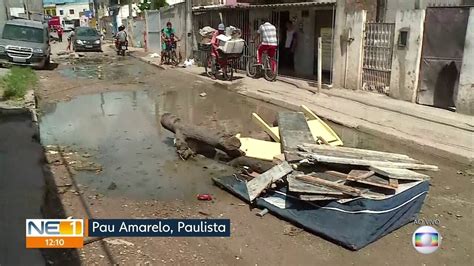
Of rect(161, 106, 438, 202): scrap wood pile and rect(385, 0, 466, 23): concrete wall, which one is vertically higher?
rect(385, 0, 466, 23): concrete wall

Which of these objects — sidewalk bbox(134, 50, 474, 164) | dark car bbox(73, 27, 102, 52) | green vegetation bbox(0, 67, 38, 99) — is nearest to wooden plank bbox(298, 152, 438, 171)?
sidewalk bbox(134, 50, 474, 164)

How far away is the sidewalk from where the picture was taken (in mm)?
7137

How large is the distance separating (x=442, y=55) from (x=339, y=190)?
22.2 feet

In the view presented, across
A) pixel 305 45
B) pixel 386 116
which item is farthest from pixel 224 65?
pixel 386 116

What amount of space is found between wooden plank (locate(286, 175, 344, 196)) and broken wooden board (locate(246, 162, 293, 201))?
0.35 m

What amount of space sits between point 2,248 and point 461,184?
5373mm

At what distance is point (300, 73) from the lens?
51.7 feet

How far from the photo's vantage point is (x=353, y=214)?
13.1 feet

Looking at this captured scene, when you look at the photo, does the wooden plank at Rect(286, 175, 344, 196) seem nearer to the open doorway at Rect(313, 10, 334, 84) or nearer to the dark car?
the open doorway at Rect(313, 10, 334, 84)

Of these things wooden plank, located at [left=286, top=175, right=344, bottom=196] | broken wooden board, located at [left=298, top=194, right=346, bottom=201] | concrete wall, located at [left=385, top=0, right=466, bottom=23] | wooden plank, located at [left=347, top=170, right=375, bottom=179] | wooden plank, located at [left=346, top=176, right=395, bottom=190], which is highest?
concrete wall, located at [left=385, top=0, right=466, bottom=23]

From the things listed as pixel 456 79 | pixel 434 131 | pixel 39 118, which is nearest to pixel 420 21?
pixel 456 79

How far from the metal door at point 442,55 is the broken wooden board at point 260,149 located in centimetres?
529

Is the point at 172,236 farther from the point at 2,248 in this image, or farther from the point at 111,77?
the point at 111,77

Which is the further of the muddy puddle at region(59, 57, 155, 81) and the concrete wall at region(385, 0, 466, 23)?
the muddy puddle at region(59, 57, 155, 81)
